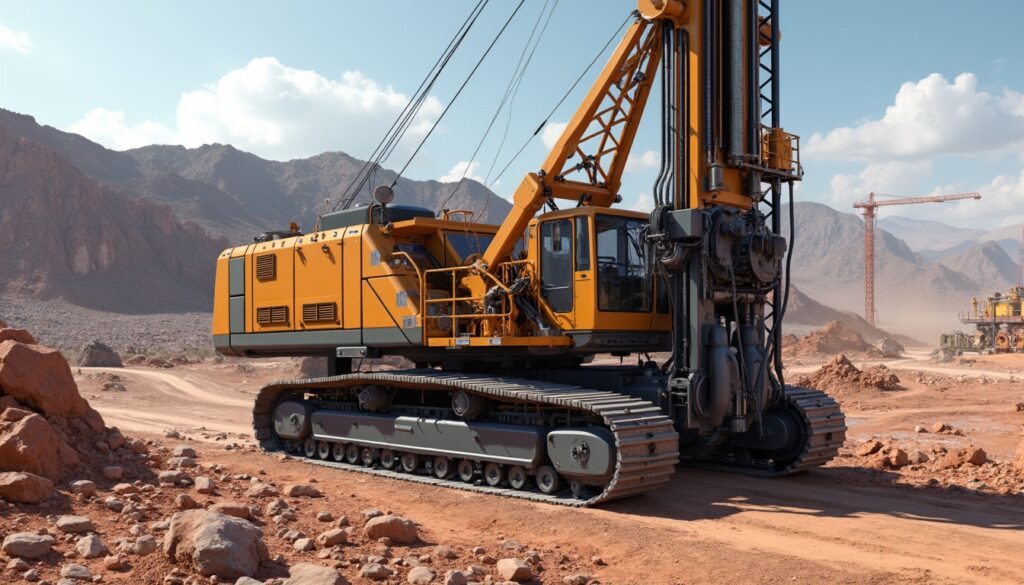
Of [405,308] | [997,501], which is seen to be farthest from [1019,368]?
[405,308]

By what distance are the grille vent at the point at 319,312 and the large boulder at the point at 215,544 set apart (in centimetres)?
694

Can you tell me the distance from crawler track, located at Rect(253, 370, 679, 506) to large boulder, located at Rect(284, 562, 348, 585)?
12.9 ft

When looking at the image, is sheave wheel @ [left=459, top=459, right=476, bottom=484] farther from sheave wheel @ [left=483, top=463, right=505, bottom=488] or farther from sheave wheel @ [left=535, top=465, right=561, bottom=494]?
sheave wheel @ [left=535, top=465, right=561, bottom=494]

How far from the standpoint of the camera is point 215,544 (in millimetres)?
6953

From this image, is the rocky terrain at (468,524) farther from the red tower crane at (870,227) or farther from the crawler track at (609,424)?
the red tower crane at (870,227)

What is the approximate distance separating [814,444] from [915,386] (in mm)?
19704

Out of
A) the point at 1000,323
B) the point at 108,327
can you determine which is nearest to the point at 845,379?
the point at 1000,323

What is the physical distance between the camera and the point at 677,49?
1167cm

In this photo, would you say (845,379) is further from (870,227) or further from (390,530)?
(870,227)

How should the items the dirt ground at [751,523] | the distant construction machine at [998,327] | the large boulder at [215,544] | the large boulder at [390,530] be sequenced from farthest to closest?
the distant construction machine at [998,327] < the large boulder at [390,530] < the dirt ground at [751,523] < the large boulder at [215,544]

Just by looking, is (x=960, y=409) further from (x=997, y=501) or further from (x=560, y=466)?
(x=560, y=466)

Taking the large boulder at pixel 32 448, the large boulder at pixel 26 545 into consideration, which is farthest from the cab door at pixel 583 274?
the large boulder at pixel 26 545

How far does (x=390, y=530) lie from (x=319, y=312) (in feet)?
22.0

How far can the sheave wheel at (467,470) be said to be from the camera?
11849 mm
